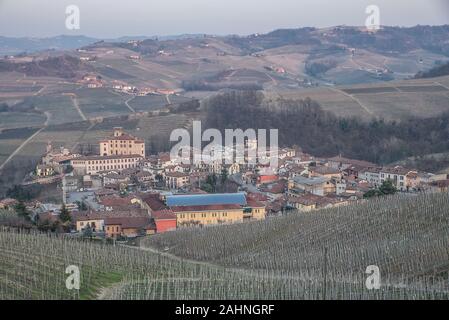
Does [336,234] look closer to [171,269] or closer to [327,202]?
[171,269]

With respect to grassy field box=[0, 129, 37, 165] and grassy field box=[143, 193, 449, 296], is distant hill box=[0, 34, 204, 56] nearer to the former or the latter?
grassy field box=[0, 129, 37, 165]

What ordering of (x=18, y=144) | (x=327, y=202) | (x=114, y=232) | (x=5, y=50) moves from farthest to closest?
(x=5, y=50) < (x=18, y=144) < (x=327, y=202) < (x=114, y=232)

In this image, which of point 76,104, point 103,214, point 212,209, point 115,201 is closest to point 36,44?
point 76,104

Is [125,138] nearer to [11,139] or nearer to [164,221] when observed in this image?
[11,139]

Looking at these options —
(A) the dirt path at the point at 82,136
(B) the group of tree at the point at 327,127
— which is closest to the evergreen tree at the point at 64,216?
(A) the dirt path at the point at 82,136

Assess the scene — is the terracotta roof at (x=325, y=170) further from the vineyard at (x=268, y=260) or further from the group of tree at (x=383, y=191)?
the vineyard at (x=268, y=260)
